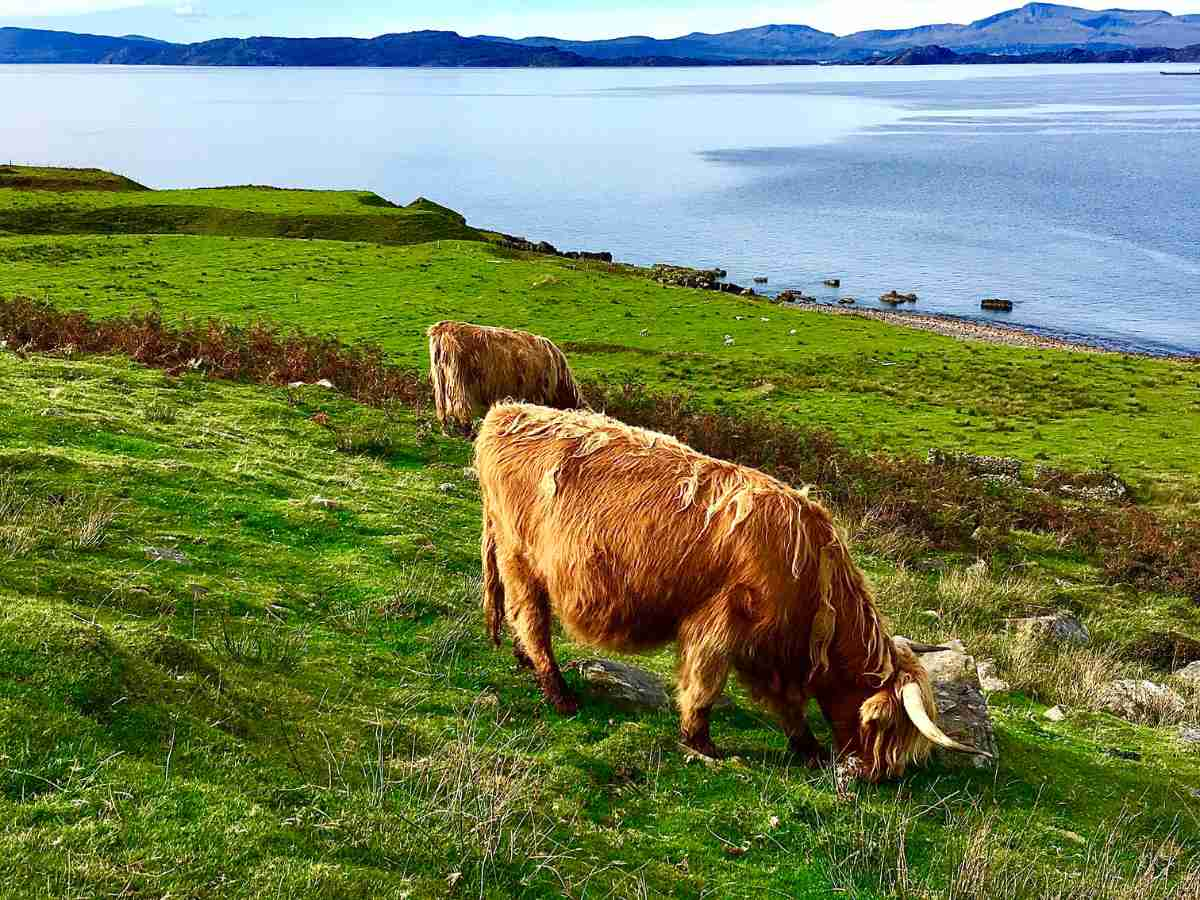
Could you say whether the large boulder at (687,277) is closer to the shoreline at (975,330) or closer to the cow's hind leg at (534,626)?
the shoreline at (975,330)

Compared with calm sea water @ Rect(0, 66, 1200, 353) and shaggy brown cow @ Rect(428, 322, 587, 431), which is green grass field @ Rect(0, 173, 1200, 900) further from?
calm sea water @ Rect(0, 66, 1200, 353)

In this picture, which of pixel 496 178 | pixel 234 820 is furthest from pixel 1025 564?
pixel 496 178

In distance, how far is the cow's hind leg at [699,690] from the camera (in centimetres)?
→ 644

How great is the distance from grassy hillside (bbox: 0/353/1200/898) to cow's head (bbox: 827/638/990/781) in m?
0.24

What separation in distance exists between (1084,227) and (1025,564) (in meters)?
83.6

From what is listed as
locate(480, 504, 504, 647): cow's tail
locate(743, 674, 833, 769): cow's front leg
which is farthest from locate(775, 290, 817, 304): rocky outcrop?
locate(743, 674, 833, 769): cow's front leg

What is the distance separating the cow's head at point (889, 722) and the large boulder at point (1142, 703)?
494cm

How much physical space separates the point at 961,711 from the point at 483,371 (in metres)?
10.6

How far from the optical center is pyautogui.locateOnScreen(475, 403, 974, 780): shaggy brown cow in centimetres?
635

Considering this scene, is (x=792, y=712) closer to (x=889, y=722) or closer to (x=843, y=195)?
(x=889, y=722)

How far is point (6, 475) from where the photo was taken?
918 centimetres

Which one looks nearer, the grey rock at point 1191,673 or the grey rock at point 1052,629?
the grey rock at point 1191,673

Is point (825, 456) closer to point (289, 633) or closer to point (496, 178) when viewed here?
point (289, 633)

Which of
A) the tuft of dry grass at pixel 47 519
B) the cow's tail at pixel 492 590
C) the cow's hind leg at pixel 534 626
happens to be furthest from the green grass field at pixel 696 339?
the cow's hind leg at pixel 534 626
